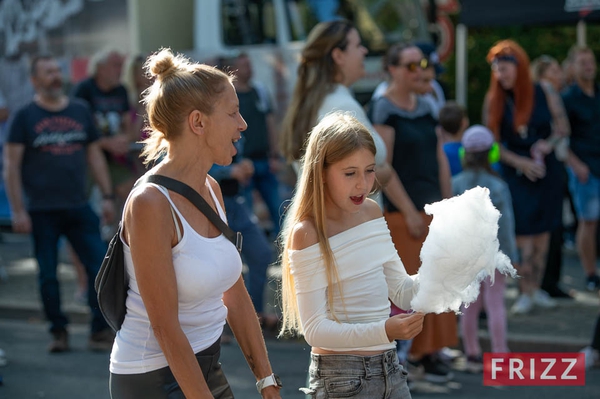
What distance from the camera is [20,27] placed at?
43.9 ft

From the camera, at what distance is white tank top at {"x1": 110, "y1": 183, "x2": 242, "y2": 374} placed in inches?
119

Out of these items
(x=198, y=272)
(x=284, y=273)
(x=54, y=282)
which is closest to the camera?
(x=198, y=272)

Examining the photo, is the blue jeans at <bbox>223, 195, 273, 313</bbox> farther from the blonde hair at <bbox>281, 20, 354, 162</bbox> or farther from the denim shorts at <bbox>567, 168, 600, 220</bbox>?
the denim shorts at <bbox>567, 168, 600, 220</bbox>

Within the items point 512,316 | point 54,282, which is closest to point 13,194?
point 54,282

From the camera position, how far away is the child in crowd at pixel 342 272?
3.39 meters

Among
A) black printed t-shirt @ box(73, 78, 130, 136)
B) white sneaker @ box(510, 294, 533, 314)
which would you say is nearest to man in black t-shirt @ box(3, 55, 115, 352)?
black printed t-shirt @ box(73, 78, 130, 136)

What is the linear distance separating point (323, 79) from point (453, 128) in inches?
91.0

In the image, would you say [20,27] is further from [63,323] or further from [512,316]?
[512,316]

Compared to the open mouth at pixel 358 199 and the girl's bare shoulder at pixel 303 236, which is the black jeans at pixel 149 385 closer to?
the girl's bare shoulder at pixel 303 236

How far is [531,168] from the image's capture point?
798 centimetres

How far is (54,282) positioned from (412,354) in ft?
9.72

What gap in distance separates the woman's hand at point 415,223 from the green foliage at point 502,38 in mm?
15129

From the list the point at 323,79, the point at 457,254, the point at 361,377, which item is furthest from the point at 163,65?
the point at 323,79

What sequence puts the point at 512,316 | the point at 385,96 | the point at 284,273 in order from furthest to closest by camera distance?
the point at 512,316
the point at 385,96
the point at 284,273
